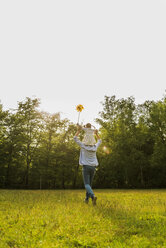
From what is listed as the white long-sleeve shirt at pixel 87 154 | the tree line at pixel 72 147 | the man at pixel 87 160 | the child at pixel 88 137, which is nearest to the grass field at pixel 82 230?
the man at pixel 87 160

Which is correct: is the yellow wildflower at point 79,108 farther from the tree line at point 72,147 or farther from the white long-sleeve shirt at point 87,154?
the tree line at point 72,147

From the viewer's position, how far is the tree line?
31328 mm

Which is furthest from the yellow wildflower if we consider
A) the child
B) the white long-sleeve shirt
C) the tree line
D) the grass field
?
the tree line

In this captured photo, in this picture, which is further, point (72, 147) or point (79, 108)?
point (72, 147)

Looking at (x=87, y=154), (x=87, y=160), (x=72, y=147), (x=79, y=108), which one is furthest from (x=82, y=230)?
(x=72, y=147)

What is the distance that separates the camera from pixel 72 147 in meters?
33.9

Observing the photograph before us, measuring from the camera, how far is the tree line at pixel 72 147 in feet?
103

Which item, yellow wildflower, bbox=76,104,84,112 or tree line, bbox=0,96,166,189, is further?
tree line, bbox=0,96,166,189

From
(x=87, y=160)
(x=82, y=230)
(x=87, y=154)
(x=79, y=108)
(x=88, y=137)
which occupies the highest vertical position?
(x=79, y=108)

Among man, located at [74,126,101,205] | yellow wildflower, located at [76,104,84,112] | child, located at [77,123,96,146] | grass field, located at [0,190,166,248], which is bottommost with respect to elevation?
grass field, located at [0,190,166,248]

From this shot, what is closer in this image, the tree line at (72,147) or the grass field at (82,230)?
the grass field at (82,230)

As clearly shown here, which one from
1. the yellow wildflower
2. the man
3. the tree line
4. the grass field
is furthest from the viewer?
the tree line

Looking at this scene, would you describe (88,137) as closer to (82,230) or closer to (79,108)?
(79,108)

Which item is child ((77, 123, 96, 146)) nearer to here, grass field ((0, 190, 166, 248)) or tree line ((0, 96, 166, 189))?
grass field ((0, 190, 166, 248))
